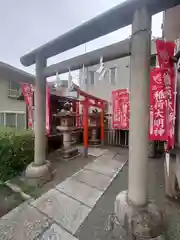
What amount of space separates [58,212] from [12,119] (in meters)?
8.59

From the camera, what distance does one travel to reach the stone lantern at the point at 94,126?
9087 millimetres

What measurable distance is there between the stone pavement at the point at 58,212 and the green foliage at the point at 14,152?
5.09 ft

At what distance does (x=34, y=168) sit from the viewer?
12.5 feet

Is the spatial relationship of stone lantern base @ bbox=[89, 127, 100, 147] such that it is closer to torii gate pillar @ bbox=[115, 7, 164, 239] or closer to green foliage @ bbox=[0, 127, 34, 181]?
green foliage @ bbox=[0, 127, 34, 181]

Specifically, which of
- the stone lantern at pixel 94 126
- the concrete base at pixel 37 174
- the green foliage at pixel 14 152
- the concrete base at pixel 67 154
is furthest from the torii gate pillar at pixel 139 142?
the stone lantern at pixel 94 126

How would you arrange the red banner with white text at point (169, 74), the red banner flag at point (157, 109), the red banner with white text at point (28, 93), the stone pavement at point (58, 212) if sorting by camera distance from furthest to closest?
the red banner with white text at point (28, 93) → the red banner flag at point (157, 109) → the stone pavement at point (58, 212) → the red banner with white text at point (169, 74)

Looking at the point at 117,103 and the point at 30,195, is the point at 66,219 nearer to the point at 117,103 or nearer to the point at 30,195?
the point at 30,195

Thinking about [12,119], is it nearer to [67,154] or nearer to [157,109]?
[67,154]

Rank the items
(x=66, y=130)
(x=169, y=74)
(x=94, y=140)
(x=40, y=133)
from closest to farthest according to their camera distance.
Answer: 1. (x=169, y=74)
2. (x=40, y=133)
3. (x=66, y=130)
4. (x=94, y=140)

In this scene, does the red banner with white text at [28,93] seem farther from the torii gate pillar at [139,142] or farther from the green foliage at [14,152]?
the torii gate pillar at [139,142]

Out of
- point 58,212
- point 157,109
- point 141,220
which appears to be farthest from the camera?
point 157,109

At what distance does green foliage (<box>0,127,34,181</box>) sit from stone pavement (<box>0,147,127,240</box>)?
1.55 meters

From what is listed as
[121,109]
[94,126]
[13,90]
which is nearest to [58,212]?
[121,109]

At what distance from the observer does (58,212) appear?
2711 millimetres
